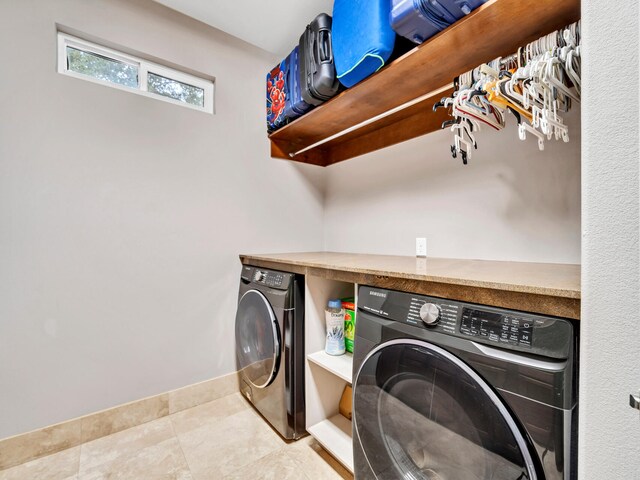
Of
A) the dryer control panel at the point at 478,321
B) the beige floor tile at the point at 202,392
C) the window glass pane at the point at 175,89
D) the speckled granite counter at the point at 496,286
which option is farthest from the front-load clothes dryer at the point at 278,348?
the window glass pane at the point at 175,89

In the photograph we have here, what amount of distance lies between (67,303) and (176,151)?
105 cm

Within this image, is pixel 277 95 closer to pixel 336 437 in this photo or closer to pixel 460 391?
pixel 460 391

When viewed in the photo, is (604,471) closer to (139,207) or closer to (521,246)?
(521,246)

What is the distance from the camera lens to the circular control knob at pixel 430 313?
2.79 ft

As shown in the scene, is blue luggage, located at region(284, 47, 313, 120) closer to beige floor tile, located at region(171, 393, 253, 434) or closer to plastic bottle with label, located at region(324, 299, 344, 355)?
plastic bottle with label, located at region(324, 299, 344, 355)

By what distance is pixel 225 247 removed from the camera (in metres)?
2.01

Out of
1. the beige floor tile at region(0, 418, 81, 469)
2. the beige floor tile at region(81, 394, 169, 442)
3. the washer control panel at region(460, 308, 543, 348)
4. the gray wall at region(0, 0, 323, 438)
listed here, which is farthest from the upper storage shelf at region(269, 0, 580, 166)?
the beige floor tile at region(0, 418, 81, 469)

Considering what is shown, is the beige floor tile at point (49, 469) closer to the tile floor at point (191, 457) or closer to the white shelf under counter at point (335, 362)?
the tile floor at point (191, 457)

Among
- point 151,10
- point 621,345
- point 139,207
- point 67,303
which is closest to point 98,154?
point 139,207

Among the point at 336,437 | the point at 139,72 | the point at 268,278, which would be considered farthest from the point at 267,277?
the point at 139,72

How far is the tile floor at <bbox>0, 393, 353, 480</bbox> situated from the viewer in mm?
1330

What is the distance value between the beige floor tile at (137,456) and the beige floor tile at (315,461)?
51cm

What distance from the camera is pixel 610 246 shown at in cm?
52

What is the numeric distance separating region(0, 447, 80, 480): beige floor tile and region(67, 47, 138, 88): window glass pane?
6.72 feet
